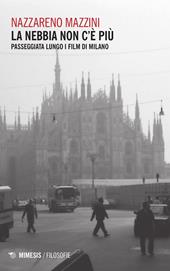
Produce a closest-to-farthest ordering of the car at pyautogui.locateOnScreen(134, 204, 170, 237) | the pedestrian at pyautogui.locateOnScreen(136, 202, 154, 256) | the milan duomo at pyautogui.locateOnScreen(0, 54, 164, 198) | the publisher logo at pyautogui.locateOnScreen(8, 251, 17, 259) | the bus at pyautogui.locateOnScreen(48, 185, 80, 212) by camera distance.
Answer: the publisher logo at pyautogui.locateOnScreen(8, 251, 17, 259) < the pedestrian at pyautogui.locateOnScreen(136, 202, 154, 256) < the car at pyautogui.locateOnScreen(134, 204, 170, 237) < the bus at pyautogui.locateOnScreen(48, 185, 80, 212) < the milan duomo at pyautogui.locateOnScreen(0, 54, 164, 198)

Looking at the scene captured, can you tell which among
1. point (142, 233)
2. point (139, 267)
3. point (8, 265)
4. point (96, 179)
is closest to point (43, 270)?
point (8, 265)

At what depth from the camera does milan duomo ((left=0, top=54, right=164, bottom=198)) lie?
9112 cm

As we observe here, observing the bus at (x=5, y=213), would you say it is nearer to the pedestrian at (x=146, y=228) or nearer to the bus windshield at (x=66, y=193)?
the pedestrian at (x=146, y=228)

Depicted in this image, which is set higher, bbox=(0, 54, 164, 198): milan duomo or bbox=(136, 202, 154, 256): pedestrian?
bbox=(0, 54, 164, 198): milan duomo

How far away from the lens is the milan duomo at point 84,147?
91.1 metres

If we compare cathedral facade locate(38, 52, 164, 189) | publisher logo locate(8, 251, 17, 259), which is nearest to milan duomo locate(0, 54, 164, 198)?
cathedral facade locate(38, 52, 164, 189)

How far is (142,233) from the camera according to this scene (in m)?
14.3

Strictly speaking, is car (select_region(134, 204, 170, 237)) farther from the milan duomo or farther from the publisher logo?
the milan duomo

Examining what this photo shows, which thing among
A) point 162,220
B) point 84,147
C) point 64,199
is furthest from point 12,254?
point 84,147

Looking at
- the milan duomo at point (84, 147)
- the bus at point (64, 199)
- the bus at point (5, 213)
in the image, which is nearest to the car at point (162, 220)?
the bus at point (5, 213)

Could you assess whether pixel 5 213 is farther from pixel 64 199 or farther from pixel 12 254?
pixel 64 199

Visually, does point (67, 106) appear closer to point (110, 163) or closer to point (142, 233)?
point (110, 163)

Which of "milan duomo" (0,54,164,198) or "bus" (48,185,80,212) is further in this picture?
"milan duomo" (0,54,164,198)

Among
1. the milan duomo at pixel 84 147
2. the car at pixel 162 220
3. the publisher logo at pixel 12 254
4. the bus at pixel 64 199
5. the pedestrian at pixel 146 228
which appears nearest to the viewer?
the publisher logo at pixel 12 254
